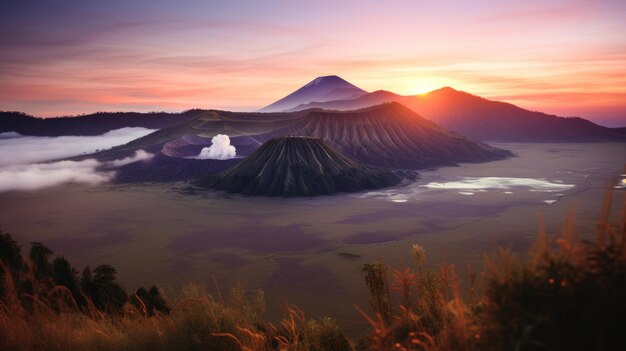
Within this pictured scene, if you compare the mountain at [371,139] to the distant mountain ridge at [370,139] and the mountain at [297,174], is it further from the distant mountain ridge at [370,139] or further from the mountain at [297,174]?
the mountain at [297,174]

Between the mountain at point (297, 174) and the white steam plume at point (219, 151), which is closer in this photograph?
the mountain at point (297, 174)

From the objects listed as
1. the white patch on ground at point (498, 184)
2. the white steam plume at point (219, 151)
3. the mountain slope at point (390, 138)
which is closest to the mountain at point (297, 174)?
the white patch on ground at point (498, 184)

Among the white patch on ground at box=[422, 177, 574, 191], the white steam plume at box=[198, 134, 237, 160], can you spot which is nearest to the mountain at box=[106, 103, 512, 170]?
the white steam plume at box=[198, 134, 237, 160]

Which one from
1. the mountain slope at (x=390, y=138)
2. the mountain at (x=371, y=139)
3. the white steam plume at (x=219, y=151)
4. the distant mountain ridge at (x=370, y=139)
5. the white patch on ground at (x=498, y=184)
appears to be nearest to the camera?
the white patch on ground at (x=498, y=184)

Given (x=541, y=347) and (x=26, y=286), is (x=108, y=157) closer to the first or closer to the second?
(x=26, y=286)

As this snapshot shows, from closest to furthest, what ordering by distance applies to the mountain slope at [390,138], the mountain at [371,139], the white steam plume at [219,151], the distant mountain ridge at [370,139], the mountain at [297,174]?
1. the mountain at [297,174]
2. the mountain slope at [390,138]
3. the distant mountain ridge at [370,139]
4. the mountain at [371,139]
5. the white steam plume at [219,151]

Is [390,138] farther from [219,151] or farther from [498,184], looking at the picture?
[219,151]

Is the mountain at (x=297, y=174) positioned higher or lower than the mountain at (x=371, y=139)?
lower

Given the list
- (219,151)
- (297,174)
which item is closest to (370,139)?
(219,151)
